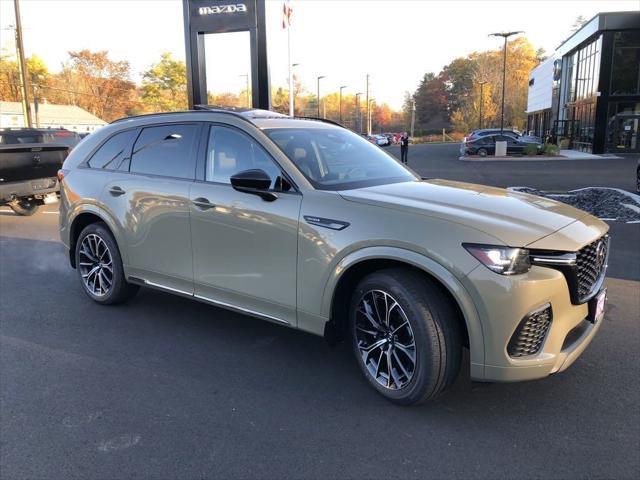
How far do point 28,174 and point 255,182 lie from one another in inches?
337

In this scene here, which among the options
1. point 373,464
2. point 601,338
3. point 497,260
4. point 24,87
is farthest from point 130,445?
point 24,87

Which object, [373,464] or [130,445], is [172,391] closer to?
[130,445]

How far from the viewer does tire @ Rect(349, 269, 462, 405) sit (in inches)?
122

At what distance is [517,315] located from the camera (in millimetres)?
2871

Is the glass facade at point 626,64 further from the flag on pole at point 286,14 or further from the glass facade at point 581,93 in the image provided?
the flag on pole at point 286,14

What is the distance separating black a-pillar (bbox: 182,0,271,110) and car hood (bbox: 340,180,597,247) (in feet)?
30.4

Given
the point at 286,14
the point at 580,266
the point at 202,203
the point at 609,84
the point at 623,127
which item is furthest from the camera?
the point at 623,127

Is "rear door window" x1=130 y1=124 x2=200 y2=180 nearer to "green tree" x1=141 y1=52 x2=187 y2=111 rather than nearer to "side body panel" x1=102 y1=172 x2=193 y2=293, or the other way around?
"side body panel" x1=102 y1=172 x2=193 y2=293

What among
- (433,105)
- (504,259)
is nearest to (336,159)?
(504,259)

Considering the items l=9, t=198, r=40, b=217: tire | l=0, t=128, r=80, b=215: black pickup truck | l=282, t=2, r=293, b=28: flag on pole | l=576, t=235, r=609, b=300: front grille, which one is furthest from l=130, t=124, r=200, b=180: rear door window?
→ l=282, t=2, r=293, b=28: flag on pole

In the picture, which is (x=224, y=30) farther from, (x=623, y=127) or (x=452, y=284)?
(x=623, y=127)

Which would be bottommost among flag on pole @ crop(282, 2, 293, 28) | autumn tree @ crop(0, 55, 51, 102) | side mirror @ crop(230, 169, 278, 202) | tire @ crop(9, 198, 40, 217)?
tire @ crop(9, 198, 40, 217)

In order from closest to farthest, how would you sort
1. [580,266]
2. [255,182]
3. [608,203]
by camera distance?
[580,266]
[255,182]
[608,203]

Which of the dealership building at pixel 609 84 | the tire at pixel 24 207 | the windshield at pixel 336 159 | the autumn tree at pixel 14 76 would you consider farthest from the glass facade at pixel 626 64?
the autumn tree at pixel 14 76
